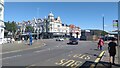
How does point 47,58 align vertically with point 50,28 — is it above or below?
below

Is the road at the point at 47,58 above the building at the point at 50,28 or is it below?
below

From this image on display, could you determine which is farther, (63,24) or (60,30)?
(63,24)

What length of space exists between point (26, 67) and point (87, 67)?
11.4ft

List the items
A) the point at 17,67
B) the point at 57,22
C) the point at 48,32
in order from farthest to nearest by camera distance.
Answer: the point at 57,22
the point at 48,32
the point at 17,67

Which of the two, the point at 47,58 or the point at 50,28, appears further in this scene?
the point at 50,28

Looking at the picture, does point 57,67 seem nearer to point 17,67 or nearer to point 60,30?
point 17,67

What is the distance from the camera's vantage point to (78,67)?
15570 millimetres

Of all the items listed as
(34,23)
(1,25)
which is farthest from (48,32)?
(1,25)

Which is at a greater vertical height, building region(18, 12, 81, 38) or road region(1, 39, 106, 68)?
building region(18, 12, 81, 38)

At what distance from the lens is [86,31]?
4245 inches

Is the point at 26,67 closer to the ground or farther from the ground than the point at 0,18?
closer to the ground

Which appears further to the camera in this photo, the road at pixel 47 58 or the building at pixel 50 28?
the building at pixel 50 28

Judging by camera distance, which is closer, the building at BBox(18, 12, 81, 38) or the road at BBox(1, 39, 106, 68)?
the road at BBox(1, 39, 106, 68)

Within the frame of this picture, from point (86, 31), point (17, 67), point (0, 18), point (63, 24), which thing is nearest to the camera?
point (17, 67)
